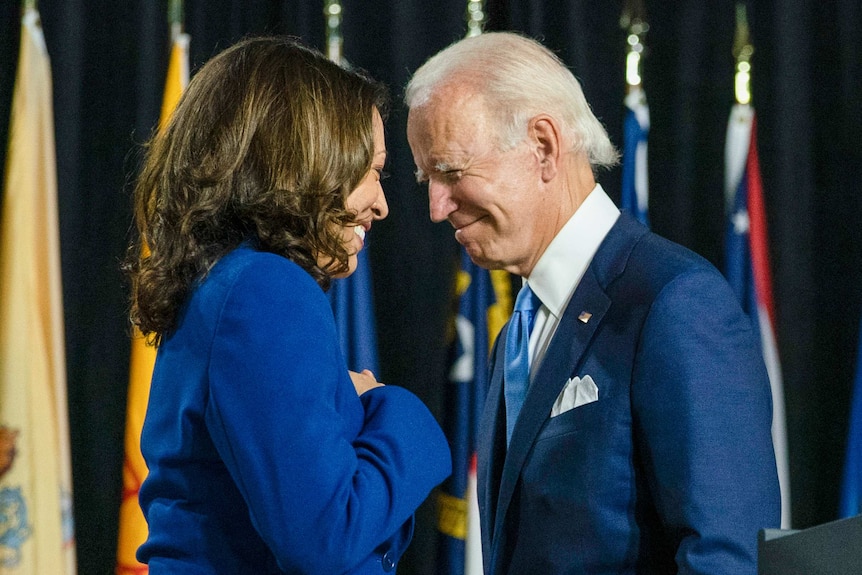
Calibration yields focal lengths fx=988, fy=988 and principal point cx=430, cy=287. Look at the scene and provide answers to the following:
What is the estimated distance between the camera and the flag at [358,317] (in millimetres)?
2834

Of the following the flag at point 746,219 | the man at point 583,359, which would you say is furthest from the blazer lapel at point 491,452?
the flag at point 746,219

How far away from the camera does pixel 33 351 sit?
113 inches

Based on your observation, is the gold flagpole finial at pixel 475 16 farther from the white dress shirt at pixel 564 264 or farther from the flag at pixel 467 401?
the white dress shirt at pixel 564 264

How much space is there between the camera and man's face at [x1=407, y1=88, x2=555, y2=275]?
171 centimetres

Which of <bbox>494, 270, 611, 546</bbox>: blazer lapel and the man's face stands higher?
the man's face

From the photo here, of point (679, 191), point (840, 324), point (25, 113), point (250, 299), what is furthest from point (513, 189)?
point (25, 113)

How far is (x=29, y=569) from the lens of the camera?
2.82 meters

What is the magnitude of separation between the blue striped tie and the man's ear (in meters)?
0.21

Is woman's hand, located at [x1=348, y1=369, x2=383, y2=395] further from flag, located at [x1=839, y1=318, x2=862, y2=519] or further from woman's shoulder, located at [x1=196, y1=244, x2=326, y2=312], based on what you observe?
flag, located at [x1=839, y1=318, x2=862, y2=519]

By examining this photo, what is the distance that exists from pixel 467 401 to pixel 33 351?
126cm

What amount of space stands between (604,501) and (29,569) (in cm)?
206

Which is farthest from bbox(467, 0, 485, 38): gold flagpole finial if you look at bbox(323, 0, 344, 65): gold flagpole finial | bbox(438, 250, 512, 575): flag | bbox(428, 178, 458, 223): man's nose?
bbox(428, 178, 458, 223): man's nose

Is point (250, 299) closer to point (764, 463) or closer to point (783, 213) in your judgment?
point (764, 463)

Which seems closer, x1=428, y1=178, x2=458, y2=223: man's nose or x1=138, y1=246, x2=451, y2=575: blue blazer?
x1=138, y1=246, x2=451, y2=575: blue blazer
